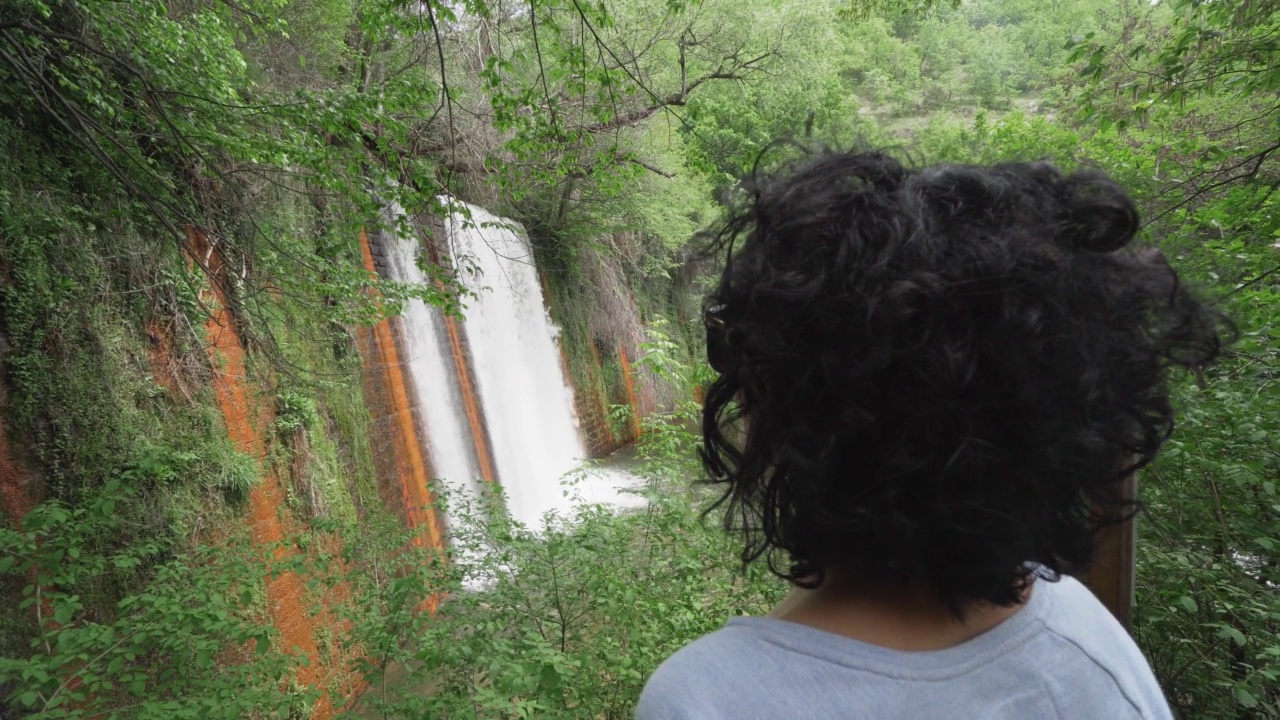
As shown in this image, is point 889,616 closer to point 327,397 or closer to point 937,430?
point 937,430

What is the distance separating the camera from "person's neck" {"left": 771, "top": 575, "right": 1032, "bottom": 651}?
69cm

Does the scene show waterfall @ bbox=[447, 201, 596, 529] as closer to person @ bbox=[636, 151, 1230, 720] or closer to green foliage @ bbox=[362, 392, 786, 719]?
green foliage @ bbox=[362, 392, 786, 719]

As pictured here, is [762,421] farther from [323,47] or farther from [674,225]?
[674,225]

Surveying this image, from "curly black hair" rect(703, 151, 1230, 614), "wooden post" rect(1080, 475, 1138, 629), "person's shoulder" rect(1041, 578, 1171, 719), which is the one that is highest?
"curly black hair" rect(703, 151, 1230, 614)

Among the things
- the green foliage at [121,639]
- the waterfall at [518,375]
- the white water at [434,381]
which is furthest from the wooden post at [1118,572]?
the waterfall at [518,375]

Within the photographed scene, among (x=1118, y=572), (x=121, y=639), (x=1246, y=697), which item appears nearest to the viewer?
(x=1118, y=572)

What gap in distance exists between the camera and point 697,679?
24.7 inches

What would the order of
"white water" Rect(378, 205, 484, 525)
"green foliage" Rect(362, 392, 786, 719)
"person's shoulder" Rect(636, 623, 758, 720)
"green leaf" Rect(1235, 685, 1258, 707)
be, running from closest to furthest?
"person's shoulder" Rect(636, 623, 758, 720)
"green leaf" Rect(1235, 685, 1258, 707)
"green foliage" Rect(362, 392, 786, 719)
"white water" Rect(378, 205, 484, 525)

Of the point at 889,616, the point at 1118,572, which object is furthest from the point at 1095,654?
the point at 1118,572

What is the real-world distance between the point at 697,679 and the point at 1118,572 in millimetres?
1372

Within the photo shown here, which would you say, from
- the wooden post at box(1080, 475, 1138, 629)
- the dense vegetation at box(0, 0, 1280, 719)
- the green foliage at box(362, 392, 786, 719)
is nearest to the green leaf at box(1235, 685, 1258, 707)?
the dense vegetation at box(0, 0, 1280, 719)

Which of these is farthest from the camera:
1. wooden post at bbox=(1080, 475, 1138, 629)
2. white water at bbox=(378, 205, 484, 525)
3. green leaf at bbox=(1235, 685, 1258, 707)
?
white water at bbox=(378, 205, 484, 525)

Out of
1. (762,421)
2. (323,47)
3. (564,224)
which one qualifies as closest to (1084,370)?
(762,421)

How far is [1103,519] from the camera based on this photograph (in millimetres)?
815
